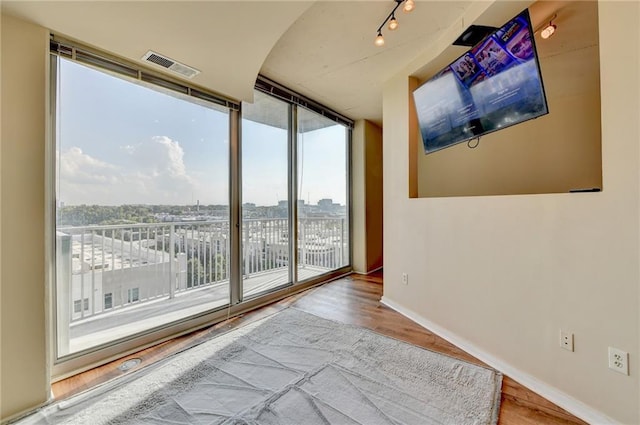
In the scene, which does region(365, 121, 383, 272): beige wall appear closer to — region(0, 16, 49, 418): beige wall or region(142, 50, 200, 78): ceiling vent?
region(142, 50, 200, 78): ceiling vent

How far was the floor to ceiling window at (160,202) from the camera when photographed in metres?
1.97

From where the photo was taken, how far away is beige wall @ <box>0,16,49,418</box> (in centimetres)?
150

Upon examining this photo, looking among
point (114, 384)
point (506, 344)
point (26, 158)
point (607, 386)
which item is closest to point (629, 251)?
point (607, 386)

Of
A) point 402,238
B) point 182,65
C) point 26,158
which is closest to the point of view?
point 26,158

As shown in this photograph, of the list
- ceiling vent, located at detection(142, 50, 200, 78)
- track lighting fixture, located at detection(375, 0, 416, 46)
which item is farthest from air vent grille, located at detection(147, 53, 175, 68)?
track lighting fixture, located at detection(375, 0, 416, 46)

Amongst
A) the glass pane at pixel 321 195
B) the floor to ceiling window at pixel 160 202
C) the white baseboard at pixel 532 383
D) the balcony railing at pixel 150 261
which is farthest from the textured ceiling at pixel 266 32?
the white baseboard at pixel 532 383

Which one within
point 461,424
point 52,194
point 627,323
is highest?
point 52,194

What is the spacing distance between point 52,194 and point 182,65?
1.31 m

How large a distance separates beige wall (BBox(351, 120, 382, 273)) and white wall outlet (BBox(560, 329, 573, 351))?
306cm

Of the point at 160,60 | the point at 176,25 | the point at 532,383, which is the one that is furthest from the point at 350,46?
the point at 532,383

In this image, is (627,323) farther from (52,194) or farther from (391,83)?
(52,194)

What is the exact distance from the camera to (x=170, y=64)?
212 centimetres

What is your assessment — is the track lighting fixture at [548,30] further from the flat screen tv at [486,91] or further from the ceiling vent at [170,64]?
the ceiling vent at [170,64]

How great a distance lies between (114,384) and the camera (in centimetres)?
177
